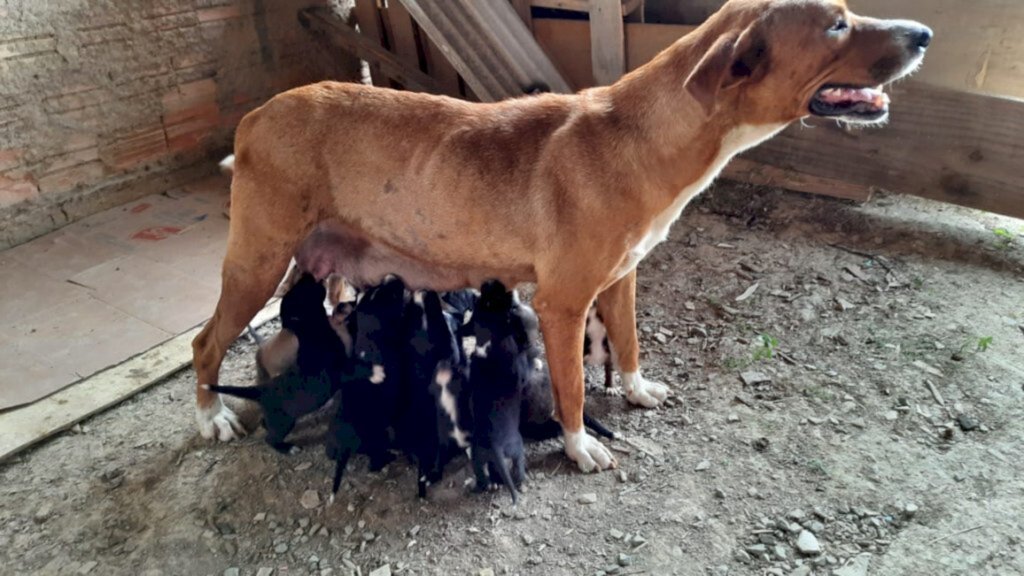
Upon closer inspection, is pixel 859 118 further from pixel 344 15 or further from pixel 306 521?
pixel 344 15

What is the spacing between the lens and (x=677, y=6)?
4.24 meters

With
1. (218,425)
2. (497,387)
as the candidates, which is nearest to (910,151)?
(497,387)

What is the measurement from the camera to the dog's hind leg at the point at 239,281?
2.69 m

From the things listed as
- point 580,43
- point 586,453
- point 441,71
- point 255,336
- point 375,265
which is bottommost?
point 586,453

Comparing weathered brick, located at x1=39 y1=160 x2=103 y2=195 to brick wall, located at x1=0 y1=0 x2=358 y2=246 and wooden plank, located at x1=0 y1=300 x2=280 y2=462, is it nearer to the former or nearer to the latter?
brick wall, located at x1=0 y1=0 x2=358 y2=246

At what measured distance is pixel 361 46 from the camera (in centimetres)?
562

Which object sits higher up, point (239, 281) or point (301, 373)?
point (239, 281)

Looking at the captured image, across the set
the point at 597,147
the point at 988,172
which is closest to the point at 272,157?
the point at 597,147

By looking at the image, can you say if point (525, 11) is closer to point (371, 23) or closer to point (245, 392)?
point (371, 23)

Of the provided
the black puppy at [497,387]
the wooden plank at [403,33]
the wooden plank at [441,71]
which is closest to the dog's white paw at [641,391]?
the black puppy at [497,387]

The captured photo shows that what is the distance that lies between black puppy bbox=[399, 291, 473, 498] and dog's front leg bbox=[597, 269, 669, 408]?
659 millimetres

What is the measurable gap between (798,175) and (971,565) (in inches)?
104

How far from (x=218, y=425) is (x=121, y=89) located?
3165 mm

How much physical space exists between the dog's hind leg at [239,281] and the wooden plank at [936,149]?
10.2 feet
